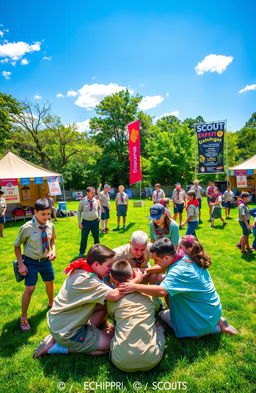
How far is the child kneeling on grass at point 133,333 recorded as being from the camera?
82.2 inches

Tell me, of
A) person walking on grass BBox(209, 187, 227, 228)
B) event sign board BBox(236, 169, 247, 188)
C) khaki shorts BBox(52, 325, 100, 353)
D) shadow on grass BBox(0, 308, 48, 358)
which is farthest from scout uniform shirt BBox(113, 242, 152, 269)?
event sign board BBox(236, 169, 247, 188)

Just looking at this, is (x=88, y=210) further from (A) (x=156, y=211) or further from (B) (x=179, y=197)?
(B) (x=179, y=197)

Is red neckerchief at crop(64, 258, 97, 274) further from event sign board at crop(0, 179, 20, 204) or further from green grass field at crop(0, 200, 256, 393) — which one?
event sign board at crop(0, 179, 20, 204)

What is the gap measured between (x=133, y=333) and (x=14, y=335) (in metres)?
2.02

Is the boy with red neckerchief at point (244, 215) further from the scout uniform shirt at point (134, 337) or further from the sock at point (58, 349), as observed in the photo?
the sock at point (58, 349)

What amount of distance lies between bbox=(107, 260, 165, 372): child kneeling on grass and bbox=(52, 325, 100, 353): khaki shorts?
0.35 meters

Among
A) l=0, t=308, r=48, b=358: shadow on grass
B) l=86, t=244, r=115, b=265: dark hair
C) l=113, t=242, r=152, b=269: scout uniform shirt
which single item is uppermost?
l=86, t=244, r=115, b=265: dark hair

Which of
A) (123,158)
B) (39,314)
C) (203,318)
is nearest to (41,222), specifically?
(39,314)

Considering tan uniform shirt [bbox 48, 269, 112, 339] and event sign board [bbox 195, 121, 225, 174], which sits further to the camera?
event sign board [bbox 195, 121, 225, 174]

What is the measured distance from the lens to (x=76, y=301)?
7.64 feet

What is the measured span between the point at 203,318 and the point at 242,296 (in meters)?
1.70

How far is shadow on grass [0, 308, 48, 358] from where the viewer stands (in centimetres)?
272

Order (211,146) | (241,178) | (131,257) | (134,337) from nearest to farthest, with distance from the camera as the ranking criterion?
1. (134,337)
2. (131,257)
3. (211,146)
4. (241,178)

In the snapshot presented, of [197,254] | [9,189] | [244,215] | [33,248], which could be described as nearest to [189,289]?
[197,254]
